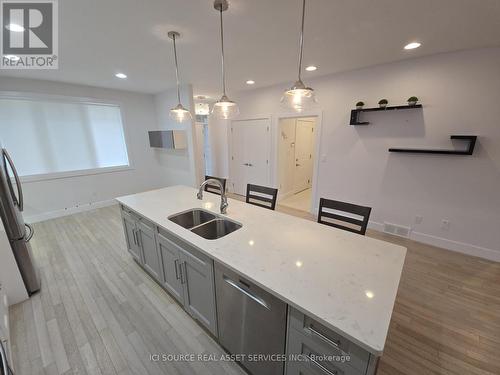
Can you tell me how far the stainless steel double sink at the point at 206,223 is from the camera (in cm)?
186

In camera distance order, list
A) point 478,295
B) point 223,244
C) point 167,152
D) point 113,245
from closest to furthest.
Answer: point 223,244 < point 478,295 < point 113,245 < point 167,152

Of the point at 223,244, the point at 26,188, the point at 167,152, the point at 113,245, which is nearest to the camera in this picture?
the point at 223,244

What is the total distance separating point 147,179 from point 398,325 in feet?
18.6

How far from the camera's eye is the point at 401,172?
9.96ft

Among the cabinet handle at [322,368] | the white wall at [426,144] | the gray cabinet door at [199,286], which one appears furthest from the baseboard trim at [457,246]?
the gray cabinet door at [199,286]

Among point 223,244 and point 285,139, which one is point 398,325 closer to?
point 223,244

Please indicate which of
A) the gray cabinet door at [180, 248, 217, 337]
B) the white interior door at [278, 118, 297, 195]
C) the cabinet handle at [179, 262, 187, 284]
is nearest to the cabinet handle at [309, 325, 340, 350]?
the gray cabinet door at [180, 248, 217, 337]

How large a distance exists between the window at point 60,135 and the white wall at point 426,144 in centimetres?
452

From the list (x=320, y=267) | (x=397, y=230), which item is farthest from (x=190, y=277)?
(x=397, y=230)

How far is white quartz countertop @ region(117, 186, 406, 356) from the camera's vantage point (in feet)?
2.77

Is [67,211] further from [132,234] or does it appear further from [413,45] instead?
[413,45]

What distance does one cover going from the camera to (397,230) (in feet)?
10.5

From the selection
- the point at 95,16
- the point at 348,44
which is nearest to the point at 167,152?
the point at 95,16

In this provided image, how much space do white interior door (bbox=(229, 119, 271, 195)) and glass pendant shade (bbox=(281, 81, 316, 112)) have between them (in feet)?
9.95
